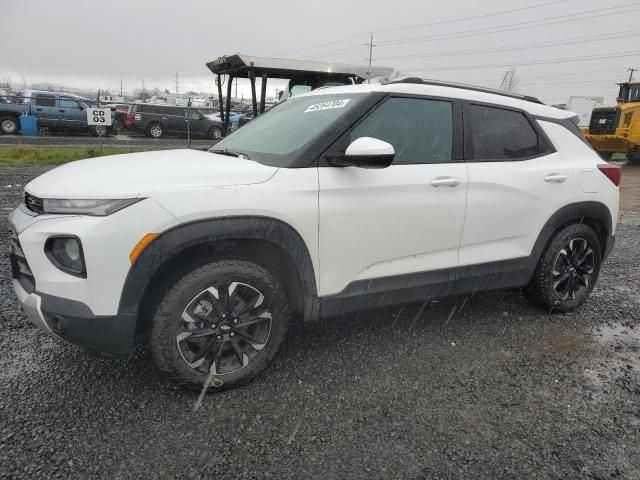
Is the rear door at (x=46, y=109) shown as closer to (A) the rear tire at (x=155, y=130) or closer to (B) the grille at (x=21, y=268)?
(A) the rear tire at (x=155, y=130)

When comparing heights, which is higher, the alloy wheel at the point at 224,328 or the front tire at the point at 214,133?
the front tire at the point at 214,133

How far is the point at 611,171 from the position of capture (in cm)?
389

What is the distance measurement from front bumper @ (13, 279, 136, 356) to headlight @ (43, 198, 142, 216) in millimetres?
414

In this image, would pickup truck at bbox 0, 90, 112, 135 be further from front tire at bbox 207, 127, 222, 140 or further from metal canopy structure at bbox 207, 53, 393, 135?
metal canopy structure at bbox 207, 53, 393, 135

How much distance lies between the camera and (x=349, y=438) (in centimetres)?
232

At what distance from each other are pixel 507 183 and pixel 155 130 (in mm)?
20219

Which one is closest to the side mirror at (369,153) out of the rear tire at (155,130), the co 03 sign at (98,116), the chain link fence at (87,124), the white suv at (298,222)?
the white suv at (298,222)

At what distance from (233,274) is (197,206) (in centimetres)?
40

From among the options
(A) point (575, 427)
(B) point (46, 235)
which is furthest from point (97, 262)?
(A) point (575, 427)

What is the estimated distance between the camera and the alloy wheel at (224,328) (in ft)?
8.18

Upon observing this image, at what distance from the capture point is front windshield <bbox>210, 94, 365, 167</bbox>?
2848mm

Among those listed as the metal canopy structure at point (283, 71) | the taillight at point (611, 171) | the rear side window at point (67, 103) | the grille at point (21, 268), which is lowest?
the grille at point (21, 268)

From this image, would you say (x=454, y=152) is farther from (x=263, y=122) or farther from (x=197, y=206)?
(x=197, y=206)

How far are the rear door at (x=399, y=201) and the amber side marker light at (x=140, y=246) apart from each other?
0.90 meters
